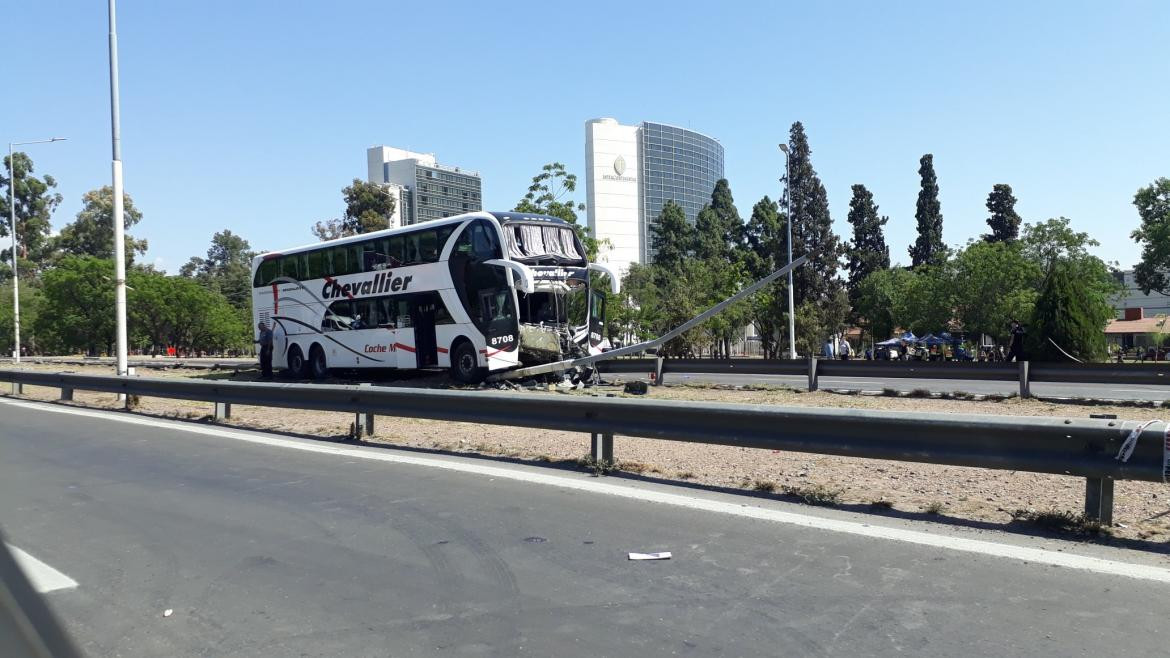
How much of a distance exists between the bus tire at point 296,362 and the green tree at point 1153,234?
2202 inches

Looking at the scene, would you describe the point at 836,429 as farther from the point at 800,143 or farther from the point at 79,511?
the point at 800,143

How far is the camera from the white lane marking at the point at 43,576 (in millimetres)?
4719

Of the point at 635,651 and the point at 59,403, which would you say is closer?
the point at 635,651

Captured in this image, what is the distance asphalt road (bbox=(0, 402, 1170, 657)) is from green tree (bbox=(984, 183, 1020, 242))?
69.4 m

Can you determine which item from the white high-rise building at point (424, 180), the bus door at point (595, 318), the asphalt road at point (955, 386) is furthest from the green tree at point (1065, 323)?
the white high-rise building at point (424, 180)

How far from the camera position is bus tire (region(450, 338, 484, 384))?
18.8 meters

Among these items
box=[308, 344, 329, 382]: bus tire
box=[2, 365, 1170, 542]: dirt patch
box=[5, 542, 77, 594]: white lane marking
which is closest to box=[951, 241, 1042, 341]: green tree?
box=[2, 365, 1170, 542]: dirt patch

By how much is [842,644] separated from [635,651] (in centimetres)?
95

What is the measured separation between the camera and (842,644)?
365 centimetres

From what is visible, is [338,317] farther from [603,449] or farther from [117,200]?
[603,449]

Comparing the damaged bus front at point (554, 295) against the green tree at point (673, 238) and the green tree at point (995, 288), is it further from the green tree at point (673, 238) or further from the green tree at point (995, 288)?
the green tree at point (673, 238)

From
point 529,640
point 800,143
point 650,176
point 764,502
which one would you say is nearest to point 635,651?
point 529,640

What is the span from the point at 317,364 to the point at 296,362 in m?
1.19

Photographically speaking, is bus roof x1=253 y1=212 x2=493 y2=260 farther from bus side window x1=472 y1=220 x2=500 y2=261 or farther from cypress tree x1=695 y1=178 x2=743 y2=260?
cypress tree x1=695 y1=178 x2=743 y2=260
